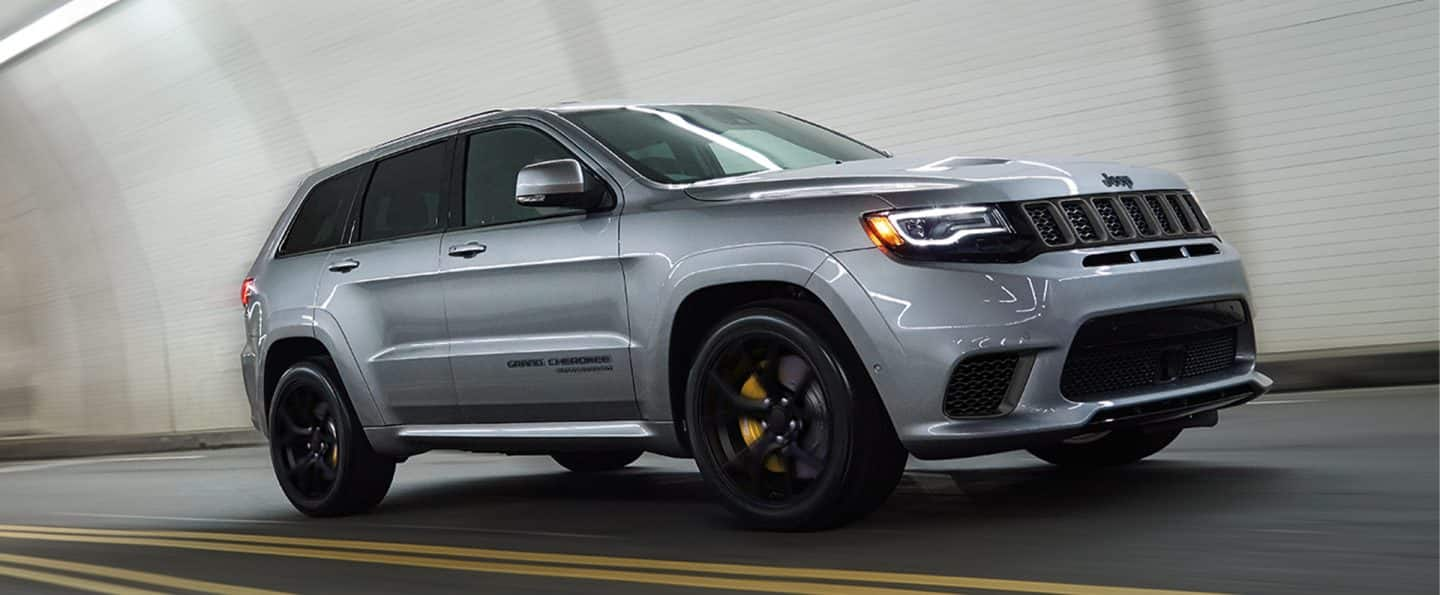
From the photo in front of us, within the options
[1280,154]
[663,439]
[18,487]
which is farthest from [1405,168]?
[18,487]

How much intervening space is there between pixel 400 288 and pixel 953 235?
9.97 feet

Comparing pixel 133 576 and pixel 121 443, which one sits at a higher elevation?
pixel 133 576

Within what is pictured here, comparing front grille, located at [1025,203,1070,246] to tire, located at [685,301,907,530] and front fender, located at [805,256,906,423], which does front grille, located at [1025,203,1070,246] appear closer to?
front fender, located at [805,256,906,423]

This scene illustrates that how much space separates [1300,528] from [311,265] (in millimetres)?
4981

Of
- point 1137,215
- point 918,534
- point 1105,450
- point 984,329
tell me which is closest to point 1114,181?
point 1137,215

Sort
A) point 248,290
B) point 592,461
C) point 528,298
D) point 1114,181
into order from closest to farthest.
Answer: point 1114,181 < point 528,298 < point 248,290 < point 592,461

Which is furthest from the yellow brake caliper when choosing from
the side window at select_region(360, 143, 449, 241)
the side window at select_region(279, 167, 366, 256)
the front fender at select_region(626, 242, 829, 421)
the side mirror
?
the side window at select_region(279, 167, 366, 256)

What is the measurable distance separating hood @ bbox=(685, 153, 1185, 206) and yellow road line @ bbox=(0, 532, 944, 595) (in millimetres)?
1310

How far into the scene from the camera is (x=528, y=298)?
7.05 m

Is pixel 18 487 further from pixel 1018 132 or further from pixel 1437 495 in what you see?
pixel 1437 495

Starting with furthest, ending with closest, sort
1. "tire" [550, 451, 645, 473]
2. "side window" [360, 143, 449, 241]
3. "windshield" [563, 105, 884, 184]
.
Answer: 1. "tire" [550, 451, 645, 473]
2. "side window" [360, 143, 449, 241]
3. "windshield" [563, 105, 884, 184]

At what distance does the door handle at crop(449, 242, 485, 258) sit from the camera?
7.32m

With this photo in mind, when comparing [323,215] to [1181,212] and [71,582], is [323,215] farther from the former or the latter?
[1181,212]

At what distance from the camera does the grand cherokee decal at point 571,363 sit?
675 centimetres
